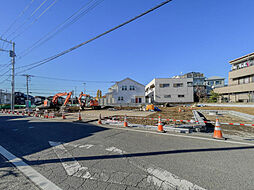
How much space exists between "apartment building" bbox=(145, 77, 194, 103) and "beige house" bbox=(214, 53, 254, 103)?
8417 mm

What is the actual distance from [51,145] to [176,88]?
39.3 metres

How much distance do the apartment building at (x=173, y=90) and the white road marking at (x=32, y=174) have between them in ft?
123

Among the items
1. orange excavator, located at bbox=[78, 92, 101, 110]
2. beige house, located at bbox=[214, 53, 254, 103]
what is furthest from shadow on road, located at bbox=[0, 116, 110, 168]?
beige house, located at bbox=[214, 53, 254, 103]

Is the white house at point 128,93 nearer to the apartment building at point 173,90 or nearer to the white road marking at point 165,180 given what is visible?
the apartment building at point 173,90

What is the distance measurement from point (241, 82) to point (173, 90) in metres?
16.5

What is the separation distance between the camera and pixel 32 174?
113 inches

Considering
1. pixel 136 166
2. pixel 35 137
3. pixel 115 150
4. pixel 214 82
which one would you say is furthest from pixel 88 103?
pixel 214 82

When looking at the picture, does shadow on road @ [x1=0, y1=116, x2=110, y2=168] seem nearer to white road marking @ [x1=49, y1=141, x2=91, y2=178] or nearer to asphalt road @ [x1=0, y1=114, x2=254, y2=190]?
asphalt road @ [x1=0, y1=114, x2=254, y2=190]

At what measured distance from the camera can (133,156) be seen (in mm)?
3752

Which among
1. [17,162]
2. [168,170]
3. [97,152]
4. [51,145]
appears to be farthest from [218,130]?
[17,162]

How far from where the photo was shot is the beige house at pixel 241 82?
28359mm

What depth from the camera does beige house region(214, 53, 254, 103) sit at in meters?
28.4

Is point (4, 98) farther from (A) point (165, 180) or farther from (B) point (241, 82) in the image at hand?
(B) point (241, 82)

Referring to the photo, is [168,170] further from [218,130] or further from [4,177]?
[218,130]
